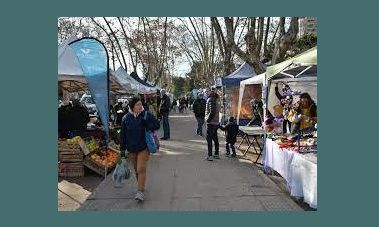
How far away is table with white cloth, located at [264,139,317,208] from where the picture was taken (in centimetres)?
671

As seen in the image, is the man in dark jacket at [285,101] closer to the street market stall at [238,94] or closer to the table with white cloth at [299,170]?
the table with white cloth at [299,170]

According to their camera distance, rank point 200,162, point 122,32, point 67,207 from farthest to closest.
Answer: point 122,32, point 200,162, point 67,207

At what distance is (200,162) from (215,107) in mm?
1379

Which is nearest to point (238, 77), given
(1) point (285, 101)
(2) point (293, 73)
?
(1) point (285, 101)

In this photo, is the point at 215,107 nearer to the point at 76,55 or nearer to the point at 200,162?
the point at 200,162

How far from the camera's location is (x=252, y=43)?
17.1 metres

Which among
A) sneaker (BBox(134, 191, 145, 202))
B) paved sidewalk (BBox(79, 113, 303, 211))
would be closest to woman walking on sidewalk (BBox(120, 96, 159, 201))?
sneaker (BBox(134, 191, 145, 202))

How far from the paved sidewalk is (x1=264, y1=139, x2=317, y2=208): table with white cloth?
0.86ft

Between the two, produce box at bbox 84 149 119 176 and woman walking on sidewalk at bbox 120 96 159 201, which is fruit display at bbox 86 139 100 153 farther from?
woman walking on sidewalk at bbox 120 96 159 201

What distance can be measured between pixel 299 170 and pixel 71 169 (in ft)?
16.2

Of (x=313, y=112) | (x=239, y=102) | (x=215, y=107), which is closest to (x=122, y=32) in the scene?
(x=239, y=102)

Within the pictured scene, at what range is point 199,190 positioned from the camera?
28.0 ft


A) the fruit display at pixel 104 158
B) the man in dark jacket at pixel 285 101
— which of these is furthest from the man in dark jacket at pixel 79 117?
the man in dark jacket at pixel 285 101

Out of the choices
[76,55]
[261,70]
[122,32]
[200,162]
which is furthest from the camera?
[122,32]
